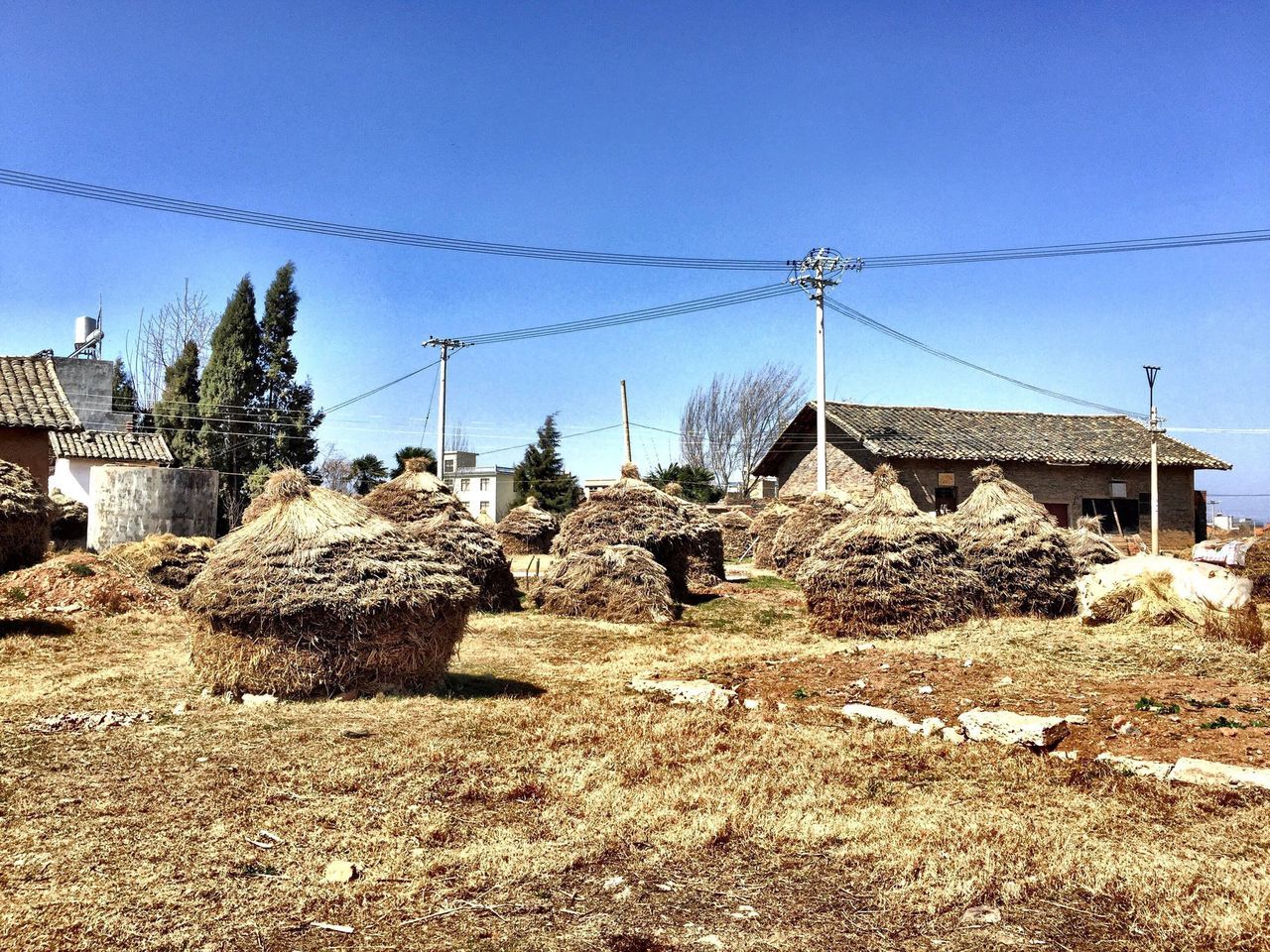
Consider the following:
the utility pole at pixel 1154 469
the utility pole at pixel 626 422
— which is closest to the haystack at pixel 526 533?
the utility pole at pixel 626 422

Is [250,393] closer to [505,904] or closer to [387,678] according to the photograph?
[387,678]

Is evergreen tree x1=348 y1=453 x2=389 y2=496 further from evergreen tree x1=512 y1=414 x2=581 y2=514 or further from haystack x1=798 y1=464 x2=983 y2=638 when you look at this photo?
haystack x1=798 y1=464 x2=983 y2=638

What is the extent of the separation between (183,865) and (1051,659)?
416 inches

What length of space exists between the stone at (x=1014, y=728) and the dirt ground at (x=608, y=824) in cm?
21

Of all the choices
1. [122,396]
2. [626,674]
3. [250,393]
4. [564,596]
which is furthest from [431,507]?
→ [122,396]

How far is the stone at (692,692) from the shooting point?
9.26 metres

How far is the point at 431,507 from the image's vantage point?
704 inches

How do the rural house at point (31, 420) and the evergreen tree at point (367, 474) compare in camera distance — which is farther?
the evergreen tree at point (367, 474)

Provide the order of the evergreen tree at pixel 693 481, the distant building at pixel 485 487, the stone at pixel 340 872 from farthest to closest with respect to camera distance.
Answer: the distant building at pixel 485 487, the evergreen tree at pixel 693 481, the stone at pixel 340 872

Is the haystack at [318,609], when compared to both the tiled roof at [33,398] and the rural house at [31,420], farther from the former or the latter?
the tiled roof at [33,398]

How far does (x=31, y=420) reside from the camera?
21.3 meters

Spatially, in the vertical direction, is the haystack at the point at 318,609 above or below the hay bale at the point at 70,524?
below

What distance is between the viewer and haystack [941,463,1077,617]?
16.3 meters

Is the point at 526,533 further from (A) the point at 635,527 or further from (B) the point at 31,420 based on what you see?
(B) the point at 31,420
